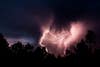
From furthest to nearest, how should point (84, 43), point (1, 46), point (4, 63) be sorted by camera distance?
1. point (84, 43)
2. point (1, 46)
3. point (4, 63)

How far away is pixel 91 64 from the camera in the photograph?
55.9 meters

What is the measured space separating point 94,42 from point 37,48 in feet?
83.4

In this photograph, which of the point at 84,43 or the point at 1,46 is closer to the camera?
the point at 1,46

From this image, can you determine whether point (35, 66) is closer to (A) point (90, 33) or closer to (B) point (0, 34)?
(B) point (0, 34)

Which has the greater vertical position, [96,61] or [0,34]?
[0,34]

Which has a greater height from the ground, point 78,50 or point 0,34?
point 0,34

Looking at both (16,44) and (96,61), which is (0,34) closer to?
(16,44)

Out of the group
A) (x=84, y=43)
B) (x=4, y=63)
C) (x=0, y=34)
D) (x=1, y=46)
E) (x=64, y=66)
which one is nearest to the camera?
(x=4, y=63)

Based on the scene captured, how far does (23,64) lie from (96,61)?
571 inches

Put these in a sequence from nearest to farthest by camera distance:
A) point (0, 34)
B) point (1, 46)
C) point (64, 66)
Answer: point (64, 66)
point (1, 46)
point (0, 34)

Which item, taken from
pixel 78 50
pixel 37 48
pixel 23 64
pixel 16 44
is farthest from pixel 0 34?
pixel 23 64

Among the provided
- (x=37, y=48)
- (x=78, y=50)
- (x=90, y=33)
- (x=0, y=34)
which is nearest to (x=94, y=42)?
(x=90, y=33)

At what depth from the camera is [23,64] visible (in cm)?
5353

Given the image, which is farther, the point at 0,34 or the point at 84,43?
the point at 84,43
